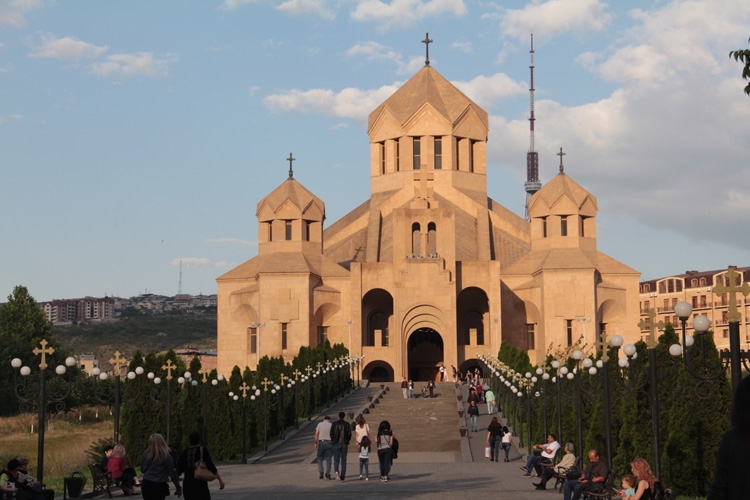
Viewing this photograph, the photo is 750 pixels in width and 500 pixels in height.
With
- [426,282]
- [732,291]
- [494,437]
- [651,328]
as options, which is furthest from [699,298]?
[732,291]

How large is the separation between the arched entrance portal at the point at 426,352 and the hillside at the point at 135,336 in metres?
40.1

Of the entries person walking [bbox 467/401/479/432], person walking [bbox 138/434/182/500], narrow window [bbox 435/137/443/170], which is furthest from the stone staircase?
person walking [bbox 138/434/182/500]

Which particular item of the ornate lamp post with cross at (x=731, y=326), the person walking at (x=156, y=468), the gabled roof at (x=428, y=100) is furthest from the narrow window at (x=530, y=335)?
the person walking at (x=156, y=468)

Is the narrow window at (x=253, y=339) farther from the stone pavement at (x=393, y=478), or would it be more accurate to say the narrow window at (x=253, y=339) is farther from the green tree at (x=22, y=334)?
the stone pavement at (x=393, y=478)

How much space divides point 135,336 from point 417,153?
49133mm

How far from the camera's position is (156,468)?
1172cm

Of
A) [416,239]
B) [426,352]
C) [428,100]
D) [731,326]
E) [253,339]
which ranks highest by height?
[428,100]

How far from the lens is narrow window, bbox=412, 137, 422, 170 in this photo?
56.2 metres

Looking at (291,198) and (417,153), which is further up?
(417,153)

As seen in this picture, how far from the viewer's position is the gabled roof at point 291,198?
2000 inches

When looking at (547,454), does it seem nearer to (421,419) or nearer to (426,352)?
(421,419)

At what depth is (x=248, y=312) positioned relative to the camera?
168 feet

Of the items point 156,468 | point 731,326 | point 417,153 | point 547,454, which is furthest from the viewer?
point 417,153

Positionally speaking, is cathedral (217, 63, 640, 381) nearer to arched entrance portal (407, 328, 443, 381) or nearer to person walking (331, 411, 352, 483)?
arched entrance portal (407, 328, 443, 381)
